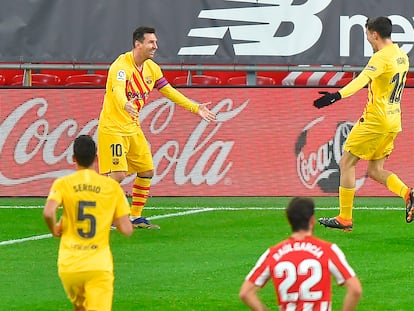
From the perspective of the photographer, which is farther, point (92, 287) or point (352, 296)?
point (92, 287)

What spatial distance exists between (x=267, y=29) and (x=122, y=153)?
15.9 ft

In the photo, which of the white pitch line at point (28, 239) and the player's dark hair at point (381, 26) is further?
the white pitch line at point (28, 239)

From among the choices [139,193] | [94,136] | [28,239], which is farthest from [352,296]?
[94,136]

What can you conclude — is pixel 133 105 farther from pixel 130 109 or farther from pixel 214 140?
pixel 214 140

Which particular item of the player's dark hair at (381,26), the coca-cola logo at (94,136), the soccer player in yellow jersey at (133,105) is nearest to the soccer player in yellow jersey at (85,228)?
the player's dark hair at (381,26)

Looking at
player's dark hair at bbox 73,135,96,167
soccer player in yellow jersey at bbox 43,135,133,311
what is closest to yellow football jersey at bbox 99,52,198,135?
player's dark hair at bbox 73,135,96,167

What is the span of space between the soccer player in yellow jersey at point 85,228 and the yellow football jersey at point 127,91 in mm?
6218

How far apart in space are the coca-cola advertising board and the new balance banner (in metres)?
0.75

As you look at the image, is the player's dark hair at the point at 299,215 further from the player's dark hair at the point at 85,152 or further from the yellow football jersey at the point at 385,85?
the yellow football jersey at the point at 385,85

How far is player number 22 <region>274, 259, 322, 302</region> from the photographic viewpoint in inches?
273

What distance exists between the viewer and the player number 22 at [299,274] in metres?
6.93

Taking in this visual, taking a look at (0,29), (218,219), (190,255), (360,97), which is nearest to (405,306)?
(190,255)

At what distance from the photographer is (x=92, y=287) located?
816 cm

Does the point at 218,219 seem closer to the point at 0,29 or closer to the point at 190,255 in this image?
the point at 190,255
